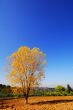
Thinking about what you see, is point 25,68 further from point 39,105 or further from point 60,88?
point 60,88

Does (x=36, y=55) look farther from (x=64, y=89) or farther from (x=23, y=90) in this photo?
(x=64, y=89)

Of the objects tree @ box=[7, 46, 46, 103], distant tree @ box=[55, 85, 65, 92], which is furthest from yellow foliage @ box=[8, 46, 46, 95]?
distant tree @ box=[55, 85, 65, 92]

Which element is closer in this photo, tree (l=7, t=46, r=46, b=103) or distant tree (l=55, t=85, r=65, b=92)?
tree (l=7, t=46, r=46, b=103)

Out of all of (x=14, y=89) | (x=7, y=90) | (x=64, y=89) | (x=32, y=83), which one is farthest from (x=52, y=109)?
(x=64, y=89)

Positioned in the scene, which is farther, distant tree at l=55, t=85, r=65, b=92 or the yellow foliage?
distant tree at l=55, t=85, r=65, b=92

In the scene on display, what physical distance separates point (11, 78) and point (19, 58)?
296 cm

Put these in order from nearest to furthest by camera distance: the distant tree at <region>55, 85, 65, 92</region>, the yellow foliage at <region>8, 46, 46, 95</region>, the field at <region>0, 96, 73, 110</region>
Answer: the field at <region>0, 96, 73, 110</region> → the yellow foliage at <region>8, 46, 46, 95</region> → the distant tree at <region>55, 85, 65, 92</region>

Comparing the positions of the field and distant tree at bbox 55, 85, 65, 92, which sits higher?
distant tree at bbox 55, 85, 65, 92

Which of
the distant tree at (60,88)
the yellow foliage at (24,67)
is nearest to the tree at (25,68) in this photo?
the yellow foliage at (24,67)

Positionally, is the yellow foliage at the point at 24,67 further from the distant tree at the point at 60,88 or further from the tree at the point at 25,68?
the distant tree at the point at 60,88

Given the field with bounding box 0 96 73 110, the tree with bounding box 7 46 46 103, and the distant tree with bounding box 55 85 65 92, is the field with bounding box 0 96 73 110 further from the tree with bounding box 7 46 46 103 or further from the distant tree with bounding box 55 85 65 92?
the distant tree with bounding box 55 85 65 92

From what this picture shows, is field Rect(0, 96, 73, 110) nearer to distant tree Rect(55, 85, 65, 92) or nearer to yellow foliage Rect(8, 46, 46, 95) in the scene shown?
yellow foliage Rect(8, 46, 46, 95)

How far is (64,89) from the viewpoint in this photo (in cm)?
4897

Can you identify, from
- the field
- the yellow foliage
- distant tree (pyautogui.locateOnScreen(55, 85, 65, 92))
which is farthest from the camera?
distant tree (pyautogui.locateOnScreen(55, 85, 65, 92))
